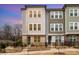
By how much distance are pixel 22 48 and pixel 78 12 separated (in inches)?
64.6

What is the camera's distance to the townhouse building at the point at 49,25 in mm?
7082

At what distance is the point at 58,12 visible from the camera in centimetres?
714

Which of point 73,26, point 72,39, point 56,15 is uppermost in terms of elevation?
point 56,15

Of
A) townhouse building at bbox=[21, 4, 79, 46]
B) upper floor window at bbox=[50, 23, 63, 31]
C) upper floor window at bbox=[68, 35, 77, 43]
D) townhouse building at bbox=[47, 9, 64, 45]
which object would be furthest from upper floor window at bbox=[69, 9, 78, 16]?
upper floor window at bbox=[68, 35, 77, 43]

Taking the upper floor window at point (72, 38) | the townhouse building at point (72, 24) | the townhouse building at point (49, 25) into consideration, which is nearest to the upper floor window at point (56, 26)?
the townhouse building at point (49, 25)

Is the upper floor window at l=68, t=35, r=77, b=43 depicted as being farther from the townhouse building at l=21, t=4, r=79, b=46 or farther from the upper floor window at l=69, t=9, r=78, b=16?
the upper floor window at l=69, t=9, r=78, b=16

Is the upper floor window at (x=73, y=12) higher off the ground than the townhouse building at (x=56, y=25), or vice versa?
the upper floor window at (x=73, y=12)

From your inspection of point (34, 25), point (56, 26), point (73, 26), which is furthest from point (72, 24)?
point (34, 25)

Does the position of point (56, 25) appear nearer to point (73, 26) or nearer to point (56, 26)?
point (56, 26)

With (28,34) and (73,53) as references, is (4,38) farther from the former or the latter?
(73,53)

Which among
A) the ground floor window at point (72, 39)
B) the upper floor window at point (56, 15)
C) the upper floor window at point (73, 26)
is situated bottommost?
the ground floor window at point (72, 39)

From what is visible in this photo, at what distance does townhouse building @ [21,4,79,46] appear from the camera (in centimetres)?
708

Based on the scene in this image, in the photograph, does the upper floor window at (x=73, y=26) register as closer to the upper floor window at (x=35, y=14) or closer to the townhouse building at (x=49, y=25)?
the townhouse building at (x=49, y=25)

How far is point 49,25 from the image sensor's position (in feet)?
23.4
